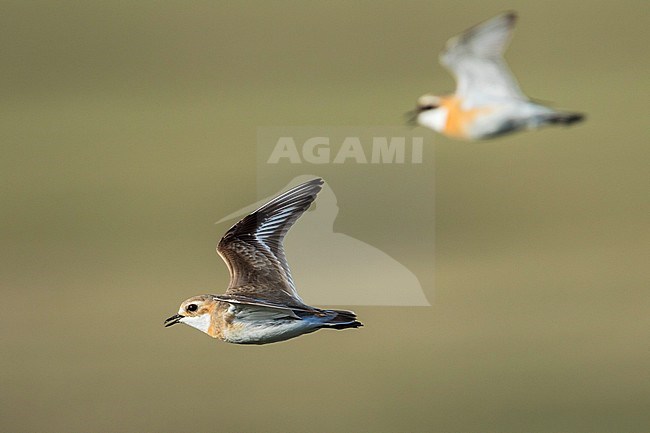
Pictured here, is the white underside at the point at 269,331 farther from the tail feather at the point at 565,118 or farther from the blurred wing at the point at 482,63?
the tail feather at the point at 565,118

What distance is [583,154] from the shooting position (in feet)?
75.0

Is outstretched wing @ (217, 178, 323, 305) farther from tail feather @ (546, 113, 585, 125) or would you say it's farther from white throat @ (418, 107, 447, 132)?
tail feather @ (546, 113, 585, 125)

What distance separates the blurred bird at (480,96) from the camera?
4832 millimetres

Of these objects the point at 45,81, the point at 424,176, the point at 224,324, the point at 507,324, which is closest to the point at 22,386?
the point at 507,324

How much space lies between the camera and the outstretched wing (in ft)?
19.2

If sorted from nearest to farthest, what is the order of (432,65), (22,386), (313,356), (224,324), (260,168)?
(224,324) → (22,386) → (313,356) → (260,168) → (432,65)

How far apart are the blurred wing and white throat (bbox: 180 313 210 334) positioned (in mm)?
1288

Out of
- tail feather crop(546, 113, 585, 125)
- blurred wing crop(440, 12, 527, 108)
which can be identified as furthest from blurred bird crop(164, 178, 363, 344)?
tail feather crop(546, 113, 585, 125)

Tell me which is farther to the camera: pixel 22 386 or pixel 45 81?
pixel 45 81

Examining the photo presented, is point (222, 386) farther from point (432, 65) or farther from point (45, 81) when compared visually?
point (45, 81)

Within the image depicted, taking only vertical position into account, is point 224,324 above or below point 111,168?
below

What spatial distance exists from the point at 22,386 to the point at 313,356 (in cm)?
314

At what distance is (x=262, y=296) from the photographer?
18.2 ft

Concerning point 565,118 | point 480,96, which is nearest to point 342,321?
point 480,96
